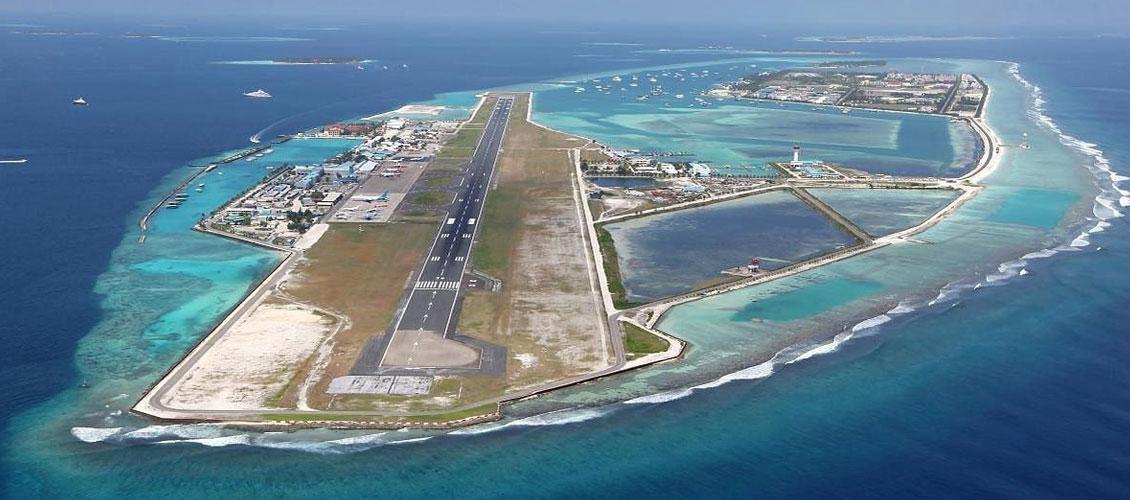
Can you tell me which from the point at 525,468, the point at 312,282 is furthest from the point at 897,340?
the point at 312,282

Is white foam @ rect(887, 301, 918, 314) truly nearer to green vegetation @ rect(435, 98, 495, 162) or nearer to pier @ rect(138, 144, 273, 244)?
pier @ rect(138, 144, 273, 244)

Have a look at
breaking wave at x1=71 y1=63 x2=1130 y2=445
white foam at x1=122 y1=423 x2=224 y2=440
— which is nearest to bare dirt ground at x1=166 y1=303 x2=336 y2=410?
white foam at x1=122 y1=423 x2=224 y2=440

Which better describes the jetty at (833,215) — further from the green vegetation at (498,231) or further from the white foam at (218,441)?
the white foam at (218,441)

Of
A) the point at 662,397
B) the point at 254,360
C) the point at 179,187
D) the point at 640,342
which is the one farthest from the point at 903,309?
the point at 179,187

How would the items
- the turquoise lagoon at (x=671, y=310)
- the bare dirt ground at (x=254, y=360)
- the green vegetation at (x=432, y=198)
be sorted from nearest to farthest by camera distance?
the turquoise lagoon at (x=671, y=310), the bare dirt ground at (x=254, y=360), the green vegetation at (x=432, y=198)

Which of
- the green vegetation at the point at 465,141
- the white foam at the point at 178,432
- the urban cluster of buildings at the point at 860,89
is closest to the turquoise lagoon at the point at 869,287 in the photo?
the white foam at the point at 178,432

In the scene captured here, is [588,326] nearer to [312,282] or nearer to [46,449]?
[312,282]

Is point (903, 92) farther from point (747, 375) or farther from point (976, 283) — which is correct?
point (747, 375)

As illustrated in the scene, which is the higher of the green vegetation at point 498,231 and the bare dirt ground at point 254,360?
the green vegetation at point 498,231
